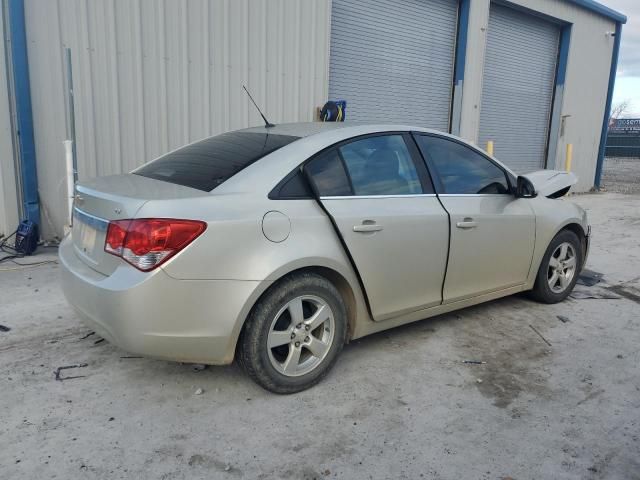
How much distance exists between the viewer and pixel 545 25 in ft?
46.4

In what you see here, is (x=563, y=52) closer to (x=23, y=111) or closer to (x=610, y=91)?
(x=610, y=91)

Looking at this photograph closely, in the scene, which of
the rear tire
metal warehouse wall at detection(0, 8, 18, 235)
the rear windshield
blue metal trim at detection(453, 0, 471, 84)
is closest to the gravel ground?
blue metal trim at detection(453, 0, 471, 84)

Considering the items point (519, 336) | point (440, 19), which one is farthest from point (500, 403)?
point (440, 19)

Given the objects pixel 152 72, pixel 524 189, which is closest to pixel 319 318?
pixel 524 189

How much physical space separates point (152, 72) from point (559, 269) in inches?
207

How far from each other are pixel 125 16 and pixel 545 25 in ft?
37.2

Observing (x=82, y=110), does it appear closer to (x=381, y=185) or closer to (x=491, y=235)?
(x=381, y=185)

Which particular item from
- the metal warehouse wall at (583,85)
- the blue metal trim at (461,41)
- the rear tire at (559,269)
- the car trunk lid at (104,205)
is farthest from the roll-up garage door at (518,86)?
the car trunk lid at (104,205)

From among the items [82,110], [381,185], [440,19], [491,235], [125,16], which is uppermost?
[440,19]

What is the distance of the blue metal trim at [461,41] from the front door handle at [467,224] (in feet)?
28.8

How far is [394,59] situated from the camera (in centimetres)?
1089

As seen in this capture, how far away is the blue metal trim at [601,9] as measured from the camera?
14.3 m

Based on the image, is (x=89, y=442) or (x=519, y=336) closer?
(x=89, y=442)

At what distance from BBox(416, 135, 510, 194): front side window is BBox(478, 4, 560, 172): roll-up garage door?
935 centimetres
